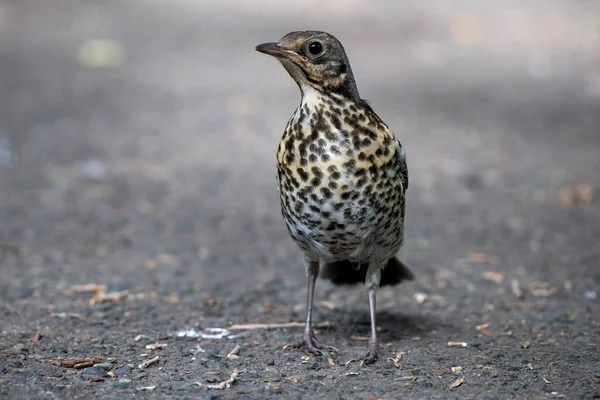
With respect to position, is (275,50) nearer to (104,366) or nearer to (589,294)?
(104,366)

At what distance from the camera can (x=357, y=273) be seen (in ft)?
18.8

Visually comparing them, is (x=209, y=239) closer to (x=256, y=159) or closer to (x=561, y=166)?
(x=256, y=159)

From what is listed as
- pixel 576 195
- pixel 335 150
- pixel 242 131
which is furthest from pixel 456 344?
pixel 242 131

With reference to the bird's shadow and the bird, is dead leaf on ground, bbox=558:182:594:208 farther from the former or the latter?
the bird

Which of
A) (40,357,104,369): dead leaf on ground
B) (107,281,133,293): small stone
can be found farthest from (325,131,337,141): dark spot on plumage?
(107,281,133,293): small stone

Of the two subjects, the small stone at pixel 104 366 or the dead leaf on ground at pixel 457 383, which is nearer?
the dead leaf on ground at pixel 457 383

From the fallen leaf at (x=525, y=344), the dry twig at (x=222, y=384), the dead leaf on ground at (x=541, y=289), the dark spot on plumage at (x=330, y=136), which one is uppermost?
the dark spot on plumage at (x=330, y=136)

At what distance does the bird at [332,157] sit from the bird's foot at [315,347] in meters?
0.25

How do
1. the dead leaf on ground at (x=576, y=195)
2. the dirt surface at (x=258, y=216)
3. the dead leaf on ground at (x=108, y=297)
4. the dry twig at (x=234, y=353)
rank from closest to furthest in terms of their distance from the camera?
the dirt surface at (x=258, y=216) → the dry twig at (x=234, y=353) → the dead leaf on ground at (x=108, y=297) → the dead leaf on ground at (x=576, y=195)

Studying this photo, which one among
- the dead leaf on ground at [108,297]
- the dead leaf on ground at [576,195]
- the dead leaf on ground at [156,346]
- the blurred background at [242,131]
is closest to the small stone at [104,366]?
the dead leaf on ground at [156,346]

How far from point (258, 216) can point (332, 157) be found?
3838 mm

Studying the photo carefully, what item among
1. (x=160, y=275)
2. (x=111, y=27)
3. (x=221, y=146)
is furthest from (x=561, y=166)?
(x=111, y=27)

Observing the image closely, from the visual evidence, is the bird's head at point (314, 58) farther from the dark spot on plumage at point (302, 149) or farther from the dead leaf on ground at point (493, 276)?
the dead leaf on ground at point (493, 276)

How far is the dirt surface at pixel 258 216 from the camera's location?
498cm
